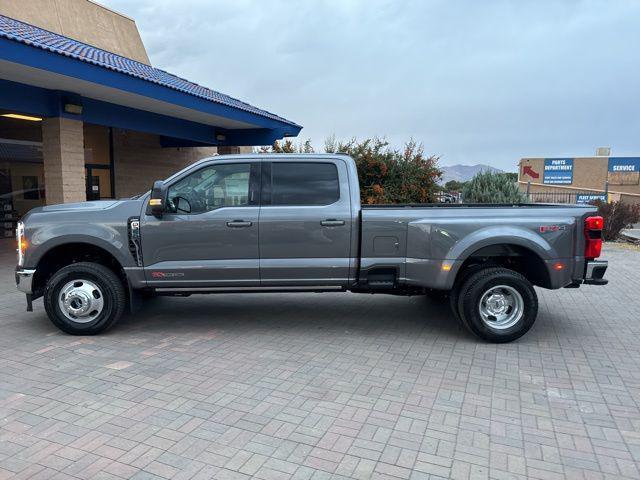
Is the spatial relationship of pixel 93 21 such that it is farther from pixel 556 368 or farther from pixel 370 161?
pixel 556 368

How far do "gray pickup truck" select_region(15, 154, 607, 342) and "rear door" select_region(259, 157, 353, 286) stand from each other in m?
0.01

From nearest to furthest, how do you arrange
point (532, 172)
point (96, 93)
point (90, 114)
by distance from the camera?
point (96, 93) < point (90, 114) < point (532, 172)

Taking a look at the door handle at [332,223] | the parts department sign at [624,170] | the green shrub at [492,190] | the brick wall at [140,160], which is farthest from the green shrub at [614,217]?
the parts department sign at [624,170]

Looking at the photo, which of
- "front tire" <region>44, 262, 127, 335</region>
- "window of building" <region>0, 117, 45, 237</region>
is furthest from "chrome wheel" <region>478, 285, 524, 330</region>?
"window of building" <region>0, 117, 45, 237</region>

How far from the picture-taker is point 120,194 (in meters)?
16.6

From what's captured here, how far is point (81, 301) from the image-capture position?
5531mm

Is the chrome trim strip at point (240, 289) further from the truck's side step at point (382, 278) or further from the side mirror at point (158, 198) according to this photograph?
the side mirror at point (158, 198)

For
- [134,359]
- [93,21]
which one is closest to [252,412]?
[134,359]

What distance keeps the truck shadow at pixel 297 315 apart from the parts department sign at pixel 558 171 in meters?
56.9

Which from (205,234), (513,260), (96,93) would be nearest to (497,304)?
(513,260)

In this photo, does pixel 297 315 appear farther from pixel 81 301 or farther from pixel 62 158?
pixel 62 158

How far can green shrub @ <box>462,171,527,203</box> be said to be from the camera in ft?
50.2

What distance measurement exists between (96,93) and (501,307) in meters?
9.65

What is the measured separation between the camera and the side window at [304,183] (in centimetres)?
563
